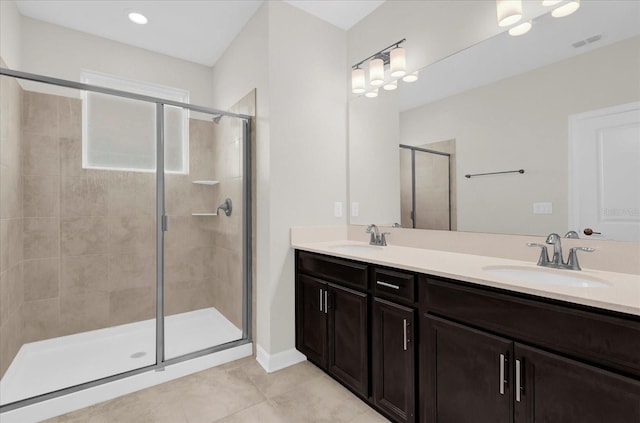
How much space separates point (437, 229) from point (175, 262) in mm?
1973

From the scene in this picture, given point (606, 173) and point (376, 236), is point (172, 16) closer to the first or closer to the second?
point (376, 236)

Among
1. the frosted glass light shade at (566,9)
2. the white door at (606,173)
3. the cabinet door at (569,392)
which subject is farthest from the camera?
the frosted glass light shade at (566,9)

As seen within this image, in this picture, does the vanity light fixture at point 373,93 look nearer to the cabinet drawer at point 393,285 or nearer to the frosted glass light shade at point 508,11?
the frosted glass light shade at point 508,11

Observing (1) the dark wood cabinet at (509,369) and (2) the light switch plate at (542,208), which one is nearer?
(1) the dark wood cabinet at (509,369)

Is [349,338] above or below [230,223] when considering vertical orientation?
below

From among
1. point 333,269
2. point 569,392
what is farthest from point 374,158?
point 569,392

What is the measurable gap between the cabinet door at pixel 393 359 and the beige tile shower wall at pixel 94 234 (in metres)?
1.61

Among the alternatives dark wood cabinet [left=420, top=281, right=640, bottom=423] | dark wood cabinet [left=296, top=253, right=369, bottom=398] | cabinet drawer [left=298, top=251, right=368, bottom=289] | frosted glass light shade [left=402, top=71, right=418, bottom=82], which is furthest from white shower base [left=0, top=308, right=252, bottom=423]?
→ frosted glass light shade [left=402, top=71, right=418, bottom=82]

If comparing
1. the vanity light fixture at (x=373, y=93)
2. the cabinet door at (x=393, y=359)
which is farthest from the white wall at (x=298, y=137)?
the cabinet door at (x=393, y=359)

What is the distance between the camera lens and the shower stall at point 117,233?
6.99ft

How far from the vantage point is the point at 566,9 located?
4.82ft

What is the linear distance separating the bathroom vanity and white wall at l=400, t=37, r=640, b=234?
330 millimetres

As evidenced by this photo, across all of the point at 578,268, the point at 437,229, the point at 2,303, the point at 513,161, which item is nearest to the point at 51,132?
the point at 2,303

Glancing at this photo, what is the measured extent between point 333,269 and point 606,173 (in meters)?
1.44
